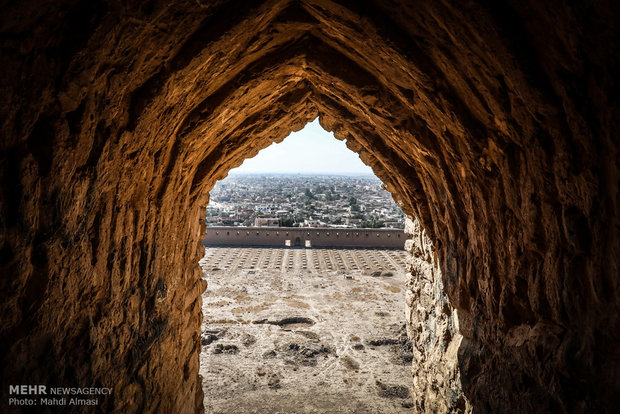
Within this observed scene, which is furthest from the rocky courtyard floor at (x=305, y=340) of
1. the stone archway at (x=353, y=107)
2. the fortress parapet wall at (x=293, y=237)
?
the fortress parapet wall at (x=293, y=237)

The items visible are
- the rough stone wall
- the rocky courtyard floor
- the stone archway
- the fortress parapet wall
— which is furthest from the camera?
the fortress parapet wall

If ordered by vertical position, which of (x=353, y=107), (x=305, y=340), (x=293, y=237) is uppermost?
(x=353, y=107)

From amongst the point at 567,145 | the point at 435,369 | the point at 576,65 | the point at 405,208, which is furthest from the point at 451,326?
the point at 576,65

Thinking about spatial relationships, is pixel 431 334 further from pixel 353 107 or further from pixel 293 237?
pixel 293 237

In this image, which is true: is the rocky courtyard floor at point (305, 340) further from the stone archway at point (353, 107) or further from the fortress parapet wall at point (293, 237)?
the fortress parapet wall at point (293, 237)

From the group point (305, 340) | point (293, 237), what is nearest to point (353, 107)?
point (305, 340)

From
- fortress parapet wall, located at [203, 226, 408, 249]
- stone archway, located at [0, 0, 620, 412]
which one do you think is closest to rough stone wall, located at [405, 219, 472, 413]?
stone archway, located at [0, 0, 620, 412]

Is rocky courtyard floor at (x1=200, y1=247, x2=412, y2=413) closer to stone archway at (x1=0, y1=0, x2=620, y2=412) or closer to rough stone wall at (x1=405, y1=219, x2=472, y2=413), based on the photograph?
rough stone wall at (x1=405, y1=219, x2=472, y2=413)
